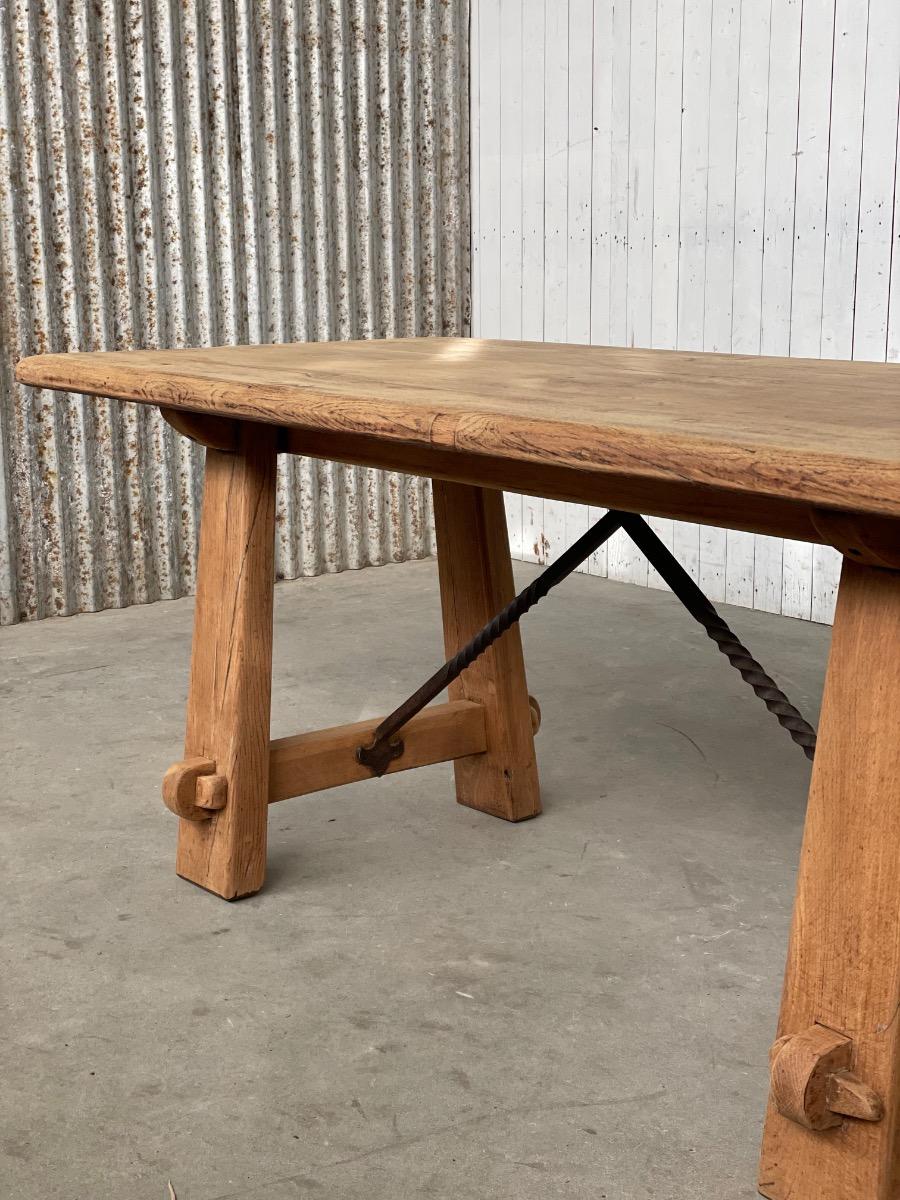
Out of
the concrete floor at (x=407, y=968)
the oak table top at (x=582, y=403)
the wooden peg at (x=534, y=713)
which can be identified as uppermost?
the oak table top at (x=582, y=403)

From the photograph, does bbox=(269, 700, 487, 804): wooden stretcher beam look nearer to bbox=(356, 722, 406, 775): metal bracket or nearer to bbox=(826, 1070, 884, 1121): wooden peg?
bbox=(356, 722, 406, 775): metal bracket

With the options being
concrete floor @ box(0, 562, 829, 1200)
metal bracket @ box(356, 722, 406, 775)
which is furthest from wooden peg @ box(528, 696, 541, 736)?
metal bracket @ box(356, 722, 406, 775)

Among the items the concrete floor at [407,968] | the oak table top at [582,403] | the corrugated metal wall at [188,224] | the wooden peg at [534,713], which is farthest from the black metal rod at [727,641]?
the corrugated metal wall at [188,224]

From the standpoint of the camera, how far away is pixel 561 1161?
154 centimetres

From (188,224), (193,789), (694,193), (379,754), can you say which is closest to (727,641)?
(379,754)

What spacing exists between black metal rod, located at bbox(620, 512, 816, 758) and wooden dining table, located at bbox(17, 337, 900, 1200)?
0.29 m

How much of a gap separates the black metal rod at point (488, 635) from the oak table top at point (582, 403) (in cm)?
28

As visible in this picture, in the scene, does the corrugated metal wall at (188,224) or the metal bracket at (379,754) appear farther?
the corrugated metal wall at (188,224)

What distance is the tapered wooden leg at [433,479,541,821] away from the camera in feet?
8.06

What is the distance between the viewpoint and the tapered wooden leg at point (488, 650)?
246cm

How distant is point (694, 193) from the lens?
4.22 meters

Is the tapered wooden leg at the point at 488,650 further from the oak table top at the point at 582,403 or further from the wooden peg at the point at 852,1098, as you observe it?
the wooden peg at the point at 852,1098

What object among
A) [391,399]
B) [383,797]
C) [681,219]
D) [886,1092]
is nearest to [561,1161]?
[886,1092]

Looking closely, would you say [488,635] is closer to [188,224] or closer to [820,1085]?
[820,1085]
